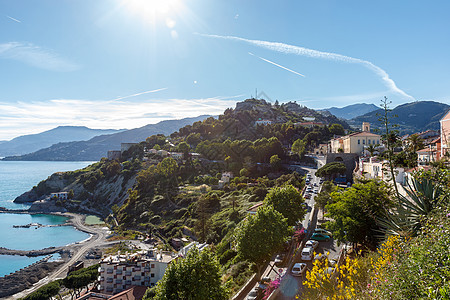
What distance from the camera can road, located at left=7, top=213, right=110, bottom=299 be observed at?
33.1m

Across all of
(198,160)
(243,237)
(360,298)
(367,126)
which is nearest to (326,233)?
(243,237)

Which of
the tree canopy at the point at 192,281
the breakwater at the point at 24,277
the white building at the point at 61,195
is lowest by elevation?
the breakwater at the point at 24,277

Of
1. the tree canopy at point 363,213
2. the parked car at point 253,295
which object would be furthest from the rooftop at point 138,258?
the tree canopy at point 363,213

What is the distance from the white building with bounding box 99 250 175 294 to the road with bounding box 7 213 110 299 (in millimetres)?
11688

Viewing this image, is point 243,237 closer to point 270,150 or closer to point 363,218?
point 363,218

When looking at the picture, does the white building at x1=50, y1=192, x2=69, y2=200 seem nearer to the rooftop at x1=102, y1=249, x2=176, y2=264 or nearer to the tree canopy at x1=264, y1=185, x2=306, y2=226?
the rooftop at x1=102, y1=249, x2=176, y2=264

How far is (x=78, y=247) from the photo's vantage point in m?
45.4

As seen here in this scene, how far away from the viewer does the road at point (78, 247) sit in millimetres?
33125

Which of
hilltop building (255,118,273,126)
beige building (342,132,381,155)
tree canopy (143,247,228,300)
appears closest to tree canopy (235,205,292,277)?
tree canopy (143,247,228,300)

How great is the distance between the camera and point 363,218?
14508 mm

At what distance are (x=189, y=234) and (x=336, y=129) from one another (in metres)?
50.1

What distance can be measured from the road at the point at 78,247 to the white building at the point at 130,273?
11.7 m

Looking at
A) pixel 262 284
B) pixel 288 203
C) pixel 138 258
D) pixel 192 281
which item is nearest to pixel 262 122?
pixel 138 258

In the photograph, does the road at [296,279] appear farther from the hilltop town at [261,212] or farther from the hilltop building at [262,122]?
the hilltop building at [262,122]
